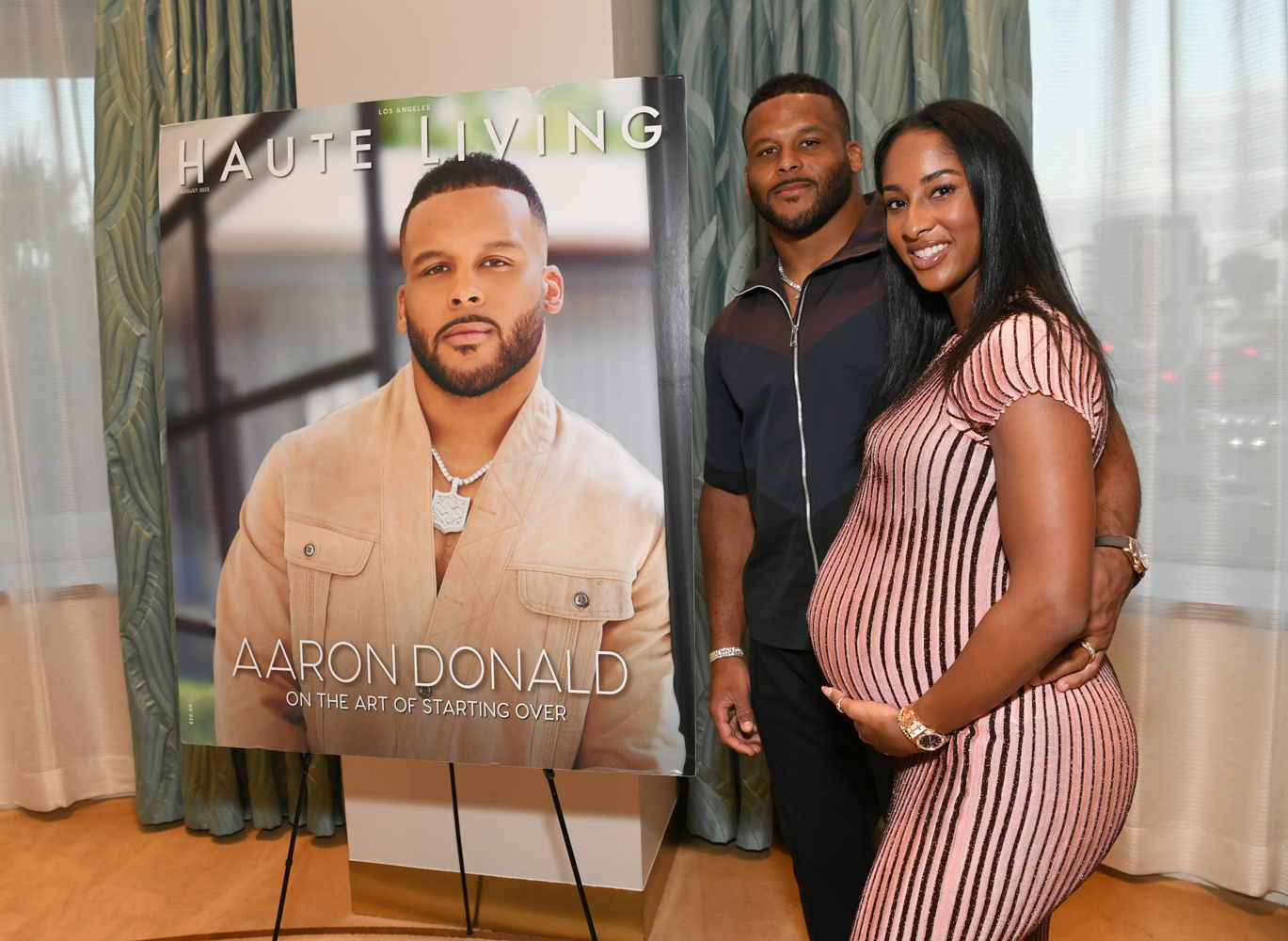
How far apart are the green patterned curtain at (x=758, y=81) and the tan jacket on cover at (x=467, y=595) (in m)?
0.77

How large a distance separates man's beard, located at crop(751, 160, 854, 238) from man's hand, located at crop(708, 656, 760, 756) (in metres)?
0.72

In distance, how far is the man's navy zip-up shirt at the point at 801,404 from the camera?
1470 millimetres

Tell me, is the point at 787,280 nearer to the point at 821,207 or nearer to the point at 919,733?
the point at 821,207

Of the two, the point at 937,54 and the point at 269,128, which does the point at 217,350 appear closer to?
the point at 269,128

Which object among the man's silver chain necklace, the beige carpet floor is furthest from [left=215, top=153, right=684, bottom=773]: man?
the beige carpet floor

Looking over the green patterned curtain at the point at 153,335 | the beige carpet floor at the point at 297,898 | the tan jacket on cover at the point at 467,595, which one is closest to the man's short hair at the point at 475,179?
the tan jacket on cover at the point at 467,595

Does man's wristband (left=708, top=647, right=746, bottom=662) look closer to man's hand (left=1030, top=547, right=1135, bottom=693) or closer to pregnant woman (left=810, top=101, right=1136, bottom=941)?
pregnant woman (left=810, top=101, right=1136, bottom=941)

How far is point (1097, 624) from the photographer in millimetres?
1096

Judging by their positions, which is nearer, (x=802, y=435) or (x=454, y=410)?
(x=802, y=435)

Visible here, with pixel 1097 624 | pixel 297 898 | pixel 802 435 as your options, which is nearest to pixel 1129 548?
pixel 1097 624

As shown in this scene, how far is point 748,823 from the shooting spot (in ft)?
7.93

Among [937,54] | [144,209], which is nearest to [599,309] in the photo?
[937,54]

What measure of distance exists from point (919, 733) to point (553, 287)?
35.7 inches

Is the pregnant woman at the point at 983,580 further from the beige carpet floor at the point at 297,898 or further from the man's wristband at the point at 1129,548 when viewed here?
the beige carpet floor at the point at 297,898
